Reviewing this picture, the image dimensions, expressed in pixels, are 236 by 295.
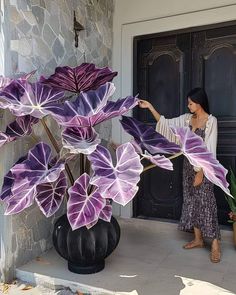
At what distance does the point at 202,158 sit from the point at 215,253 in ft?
3.36

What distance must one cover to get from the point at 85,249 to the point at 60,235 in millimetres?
217

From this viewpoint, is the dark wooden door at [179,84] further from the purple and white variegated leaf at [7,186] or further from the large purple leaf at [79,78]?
the purple and white variegated leaf at [7,186]

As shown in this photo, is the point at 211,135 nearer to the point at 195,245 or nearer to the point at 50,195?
the point at 195,245

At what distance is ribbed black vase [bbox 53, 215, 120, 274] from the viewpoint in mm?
2424

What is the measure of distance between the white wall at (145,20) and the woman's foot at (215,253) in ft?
3.72

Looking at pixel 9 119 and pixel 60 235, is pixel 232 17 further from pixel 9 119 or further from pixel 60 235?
pixel 60 235

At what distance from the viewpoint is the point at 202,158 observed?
2154mm

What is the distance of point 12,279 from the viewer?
8.45 feet

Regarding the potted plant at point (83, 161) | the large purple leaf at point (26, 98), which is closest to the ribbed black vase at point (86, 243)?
the potted plant at point (83, 161)

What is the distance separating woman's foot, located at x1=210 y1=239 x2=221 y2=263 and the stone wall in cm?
134

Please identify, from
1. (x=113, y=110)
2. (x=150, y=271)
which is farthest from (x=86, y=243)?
(x=113, y=110)

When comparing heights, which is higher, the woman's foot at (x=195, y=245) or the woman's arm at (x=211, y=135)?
the woman's arm at (x=211, y=135)

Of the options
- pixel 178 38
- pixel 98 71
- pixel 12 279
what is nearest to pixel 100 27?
pixel 178 38

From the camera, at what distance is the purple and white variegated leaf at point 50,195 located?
231cm
